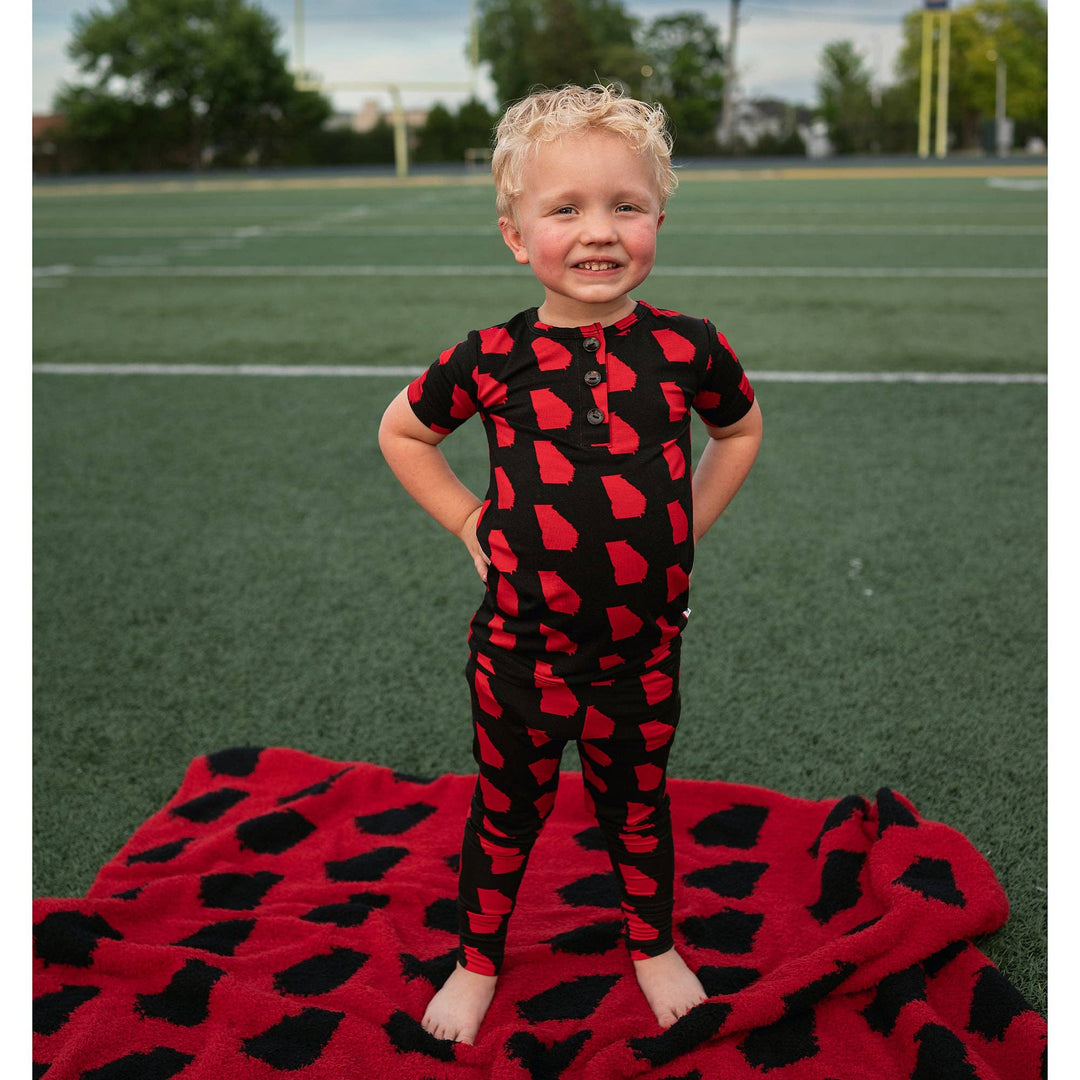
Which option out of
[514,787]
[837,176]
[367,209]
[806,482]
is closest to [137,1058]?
[514,787]

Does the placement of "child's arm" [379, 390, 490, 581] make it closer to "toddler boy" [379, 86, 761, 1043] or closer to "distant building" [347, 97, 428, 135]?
"toddler boy" [379, 86, 761, 1043]

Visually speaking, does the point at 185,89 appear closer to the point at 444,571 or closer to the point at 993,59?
the point at 993,59

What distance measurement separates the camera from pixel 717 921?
1968 mm

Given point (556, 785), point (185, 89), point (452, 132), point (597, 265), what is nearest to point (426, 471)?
point (597, 265)

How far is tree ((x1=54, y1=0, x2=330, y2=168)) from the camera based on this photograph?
39469 mm

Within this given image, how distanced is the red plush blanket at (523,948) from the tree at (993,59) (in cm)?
5557

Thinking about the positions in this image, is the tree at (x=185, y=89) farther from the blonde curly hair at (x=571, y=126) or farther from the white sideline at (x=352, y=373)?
the blonde curly hair at (x=571, y=126)

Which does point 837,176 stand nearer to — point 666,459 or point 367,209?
point 367,209

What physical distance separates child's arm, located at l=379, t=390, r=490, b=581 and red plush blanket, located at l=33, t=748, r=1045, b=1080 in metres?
0.69

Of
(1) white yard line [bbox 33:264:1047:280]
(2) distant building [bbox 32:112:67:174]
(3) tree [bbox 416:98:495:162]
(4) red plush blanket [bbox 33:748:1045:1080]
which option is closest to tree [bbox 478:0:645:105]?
(3) tree [bbox 416:98:495:162]

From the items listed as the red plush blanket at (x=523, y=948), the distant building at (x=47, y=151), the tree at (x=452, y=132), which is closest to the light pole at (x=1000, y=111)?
the tree at (x=452, y=132)

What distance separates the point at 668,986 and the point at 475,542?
2.41ft

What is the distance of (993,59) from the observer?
5134 centimetres

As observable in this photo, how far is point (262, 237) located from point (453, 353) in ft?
40.6
